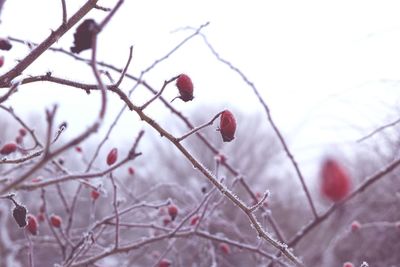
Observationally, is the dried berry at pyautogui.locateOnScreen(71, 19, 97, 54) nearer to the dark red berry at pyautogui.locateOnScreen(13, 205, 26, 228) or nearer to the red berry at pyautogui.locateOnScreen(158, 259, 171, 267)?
the dark red berry at pyautogui.locateOnScreen(13, 205, 26, 228)

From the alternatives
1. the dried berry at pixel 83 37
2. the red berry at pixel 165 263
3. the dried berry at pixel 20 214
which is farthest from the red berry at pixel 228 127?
the red berry at pixel 165 263

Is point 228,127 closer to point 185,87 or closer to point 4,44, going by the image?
point 185,87

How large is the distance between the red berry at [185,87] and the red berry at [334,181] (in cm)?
45

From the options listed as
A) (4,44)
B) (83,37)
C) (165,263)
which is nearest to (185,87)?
(83,37)

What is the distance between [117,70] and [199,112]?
573 inches

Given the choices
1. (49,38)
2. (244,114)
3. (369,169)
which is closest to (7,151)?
(49,38)

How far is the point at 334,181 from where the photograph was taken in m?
0.48

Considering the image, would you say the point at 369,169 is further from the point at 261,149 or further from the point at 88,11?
the point at 261,149

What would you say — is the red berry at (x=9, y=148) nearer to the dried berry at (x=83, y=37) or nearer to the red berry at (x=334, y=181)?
the dried berry at (x=83, y=37)

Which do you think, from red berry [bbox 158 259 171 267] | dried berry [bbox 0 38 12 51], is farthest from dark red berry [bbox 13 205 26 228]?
red berry [bbox 158 259 171 267]

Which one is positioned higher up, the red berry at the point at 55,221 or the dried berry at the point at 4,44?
the dried berry at the point at 4,44

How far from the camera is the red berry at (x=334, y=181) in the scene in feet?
1.52

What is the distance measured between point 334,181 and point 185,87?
0.49 meters

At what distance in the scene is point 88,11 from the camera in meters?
0.86
